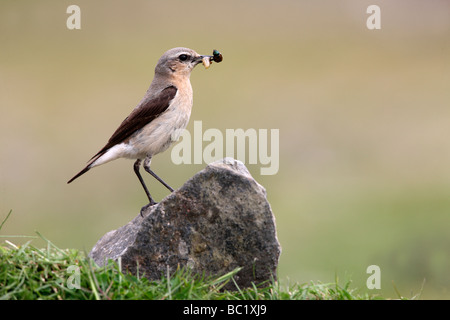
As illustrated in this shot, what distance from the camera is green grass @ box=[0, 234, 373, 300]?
18.0 feet

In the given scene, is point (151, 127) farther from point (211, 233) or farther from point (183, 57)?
point (211, 233)

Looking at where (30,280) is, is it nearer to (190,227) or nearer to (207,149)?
Result: (190,227)

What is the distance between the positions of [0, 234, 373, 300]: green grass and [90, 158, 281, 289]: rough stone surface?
0.13 metres

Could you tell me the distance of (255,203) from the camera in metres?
6.21

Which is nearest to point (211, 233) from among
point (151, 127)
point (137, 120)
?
point (151, 127)

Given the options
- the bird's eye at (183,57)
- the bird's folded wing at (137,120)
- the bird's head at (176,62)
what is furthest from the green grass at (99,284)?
the bird's eye at (183,57)

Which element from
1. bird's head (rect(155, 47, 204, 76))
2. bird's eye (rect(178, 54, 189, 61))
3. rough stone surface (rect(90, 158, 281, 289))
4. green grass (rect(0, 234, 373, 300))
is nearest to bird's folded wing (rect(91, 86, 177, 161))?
bird's head (rect(155, 47, 204, 76))

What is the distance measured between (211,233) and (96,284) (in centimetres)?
130

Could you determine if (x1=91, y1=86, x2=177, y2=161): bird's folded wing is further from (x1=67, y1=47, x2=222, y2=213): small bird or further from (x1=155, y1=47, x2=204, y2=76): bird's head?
(x1=155, y1=47, x2=204, y2=76): bird's head

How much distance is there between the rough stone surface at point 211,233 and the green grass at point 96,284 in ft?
0.44

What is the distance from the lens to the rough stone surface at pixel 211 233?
6.08 m

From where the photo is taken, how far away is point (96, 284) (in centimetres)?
550
